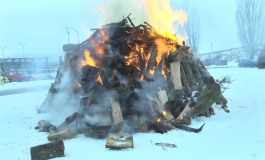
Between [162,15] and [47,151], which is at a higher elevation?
[162,15]

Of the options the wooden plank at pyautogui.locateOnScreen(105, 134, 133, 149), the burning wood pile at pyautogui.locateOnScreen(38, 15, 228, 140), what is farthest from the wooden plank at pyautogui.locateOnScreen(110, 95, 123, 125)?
the wooden plank at pyautogui.locateOnScreen(105, 134, 133, 149)

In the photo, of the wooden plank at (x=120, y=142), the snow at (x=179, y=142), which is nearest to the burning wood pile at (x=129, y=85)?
the snow at (x=179, y=142)

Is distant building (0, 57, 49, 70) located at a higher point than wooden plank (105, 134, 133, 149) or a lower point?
lower

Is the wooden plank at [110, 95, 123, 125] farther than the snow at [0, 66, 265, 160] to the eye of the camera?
Yes

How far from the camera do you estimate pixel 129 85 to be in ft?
29.0

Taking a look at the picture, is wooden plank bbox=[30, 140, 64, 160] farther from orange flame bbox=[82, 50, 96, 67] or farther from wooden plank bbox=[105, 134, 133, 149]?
orange flame bbox=[82, 50, 96, 67]

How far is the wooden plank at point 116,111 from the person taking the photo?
797 centimetres

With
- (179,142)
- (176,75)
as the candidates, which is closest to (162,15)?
(176,75)

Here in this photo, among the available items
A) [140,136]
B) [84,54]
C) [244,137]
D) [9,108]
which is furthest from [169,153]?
[9,108]

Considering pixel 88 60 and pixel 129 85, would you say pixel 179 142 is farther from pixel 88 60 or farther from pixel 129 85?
pixel 88 60

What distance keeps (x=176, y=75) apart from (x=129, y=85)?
1813 millimetres

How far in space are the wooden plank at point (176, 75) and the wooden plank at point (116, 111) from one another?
7.13ft

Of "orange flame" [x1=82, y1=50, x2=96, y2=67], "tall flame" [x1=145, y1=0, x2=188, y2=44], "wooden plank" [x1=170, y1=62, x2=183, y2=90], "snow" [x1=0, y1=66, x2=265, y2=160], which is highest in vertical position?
"tall flame" [x1=145, y1=0, x2=188, y2=44]

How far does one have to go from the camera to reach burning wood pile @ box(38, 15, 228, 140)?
8156 mm
